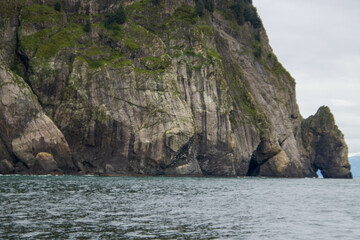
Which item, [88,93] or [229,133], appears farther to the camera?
[229,133]

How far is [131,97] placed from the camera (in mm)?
96812

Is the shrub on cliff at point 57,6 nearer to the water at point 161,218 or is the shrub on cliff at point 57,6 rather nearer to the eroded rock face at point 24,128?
the eroded rock face at point 24,128

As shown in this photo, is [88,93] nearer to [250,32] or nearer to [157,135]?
[157,135]

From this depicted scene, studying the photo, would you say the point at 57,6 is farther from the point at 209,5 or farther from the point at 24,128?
the point at 209,5

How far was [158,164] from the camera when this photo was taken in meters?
95.0

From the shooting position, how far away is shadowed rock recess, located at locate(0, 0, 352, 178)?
85.4 m

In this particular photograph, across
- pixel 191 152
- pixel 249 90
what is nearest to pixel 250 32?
pixel 249 90

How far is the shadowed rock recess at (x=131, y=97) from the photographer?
85.4 m

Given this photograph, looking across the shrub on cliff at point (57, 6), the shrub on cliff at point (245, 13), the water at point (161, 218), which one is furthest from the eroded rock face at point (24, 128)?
the shrub on cliff at point (245, 13)

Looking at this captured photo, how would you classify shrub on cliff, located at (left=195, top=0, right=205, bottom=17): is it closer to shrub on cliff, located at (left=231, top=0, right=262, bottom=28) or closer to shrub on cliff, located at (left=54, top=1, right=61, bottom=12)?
shrub on cliff, located at (left=231, top=0, right=262, bottom=28)

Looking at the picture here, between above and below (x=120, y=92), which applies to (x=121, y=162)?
→ below

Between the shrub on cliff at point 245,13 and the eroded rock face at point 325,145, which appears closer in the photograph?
the shrub on cliff at point 245,13

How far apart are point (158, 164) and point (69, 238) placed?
73.7 metres

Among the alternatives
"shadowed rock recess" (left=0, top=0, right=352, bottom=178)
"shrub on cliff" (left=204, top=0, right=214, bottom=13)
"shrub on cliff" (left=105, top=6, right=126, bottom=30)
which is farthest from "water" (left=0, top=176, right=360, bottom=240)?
"shrub on cliff" (left=204, top=0, right=214, bottom=13)
